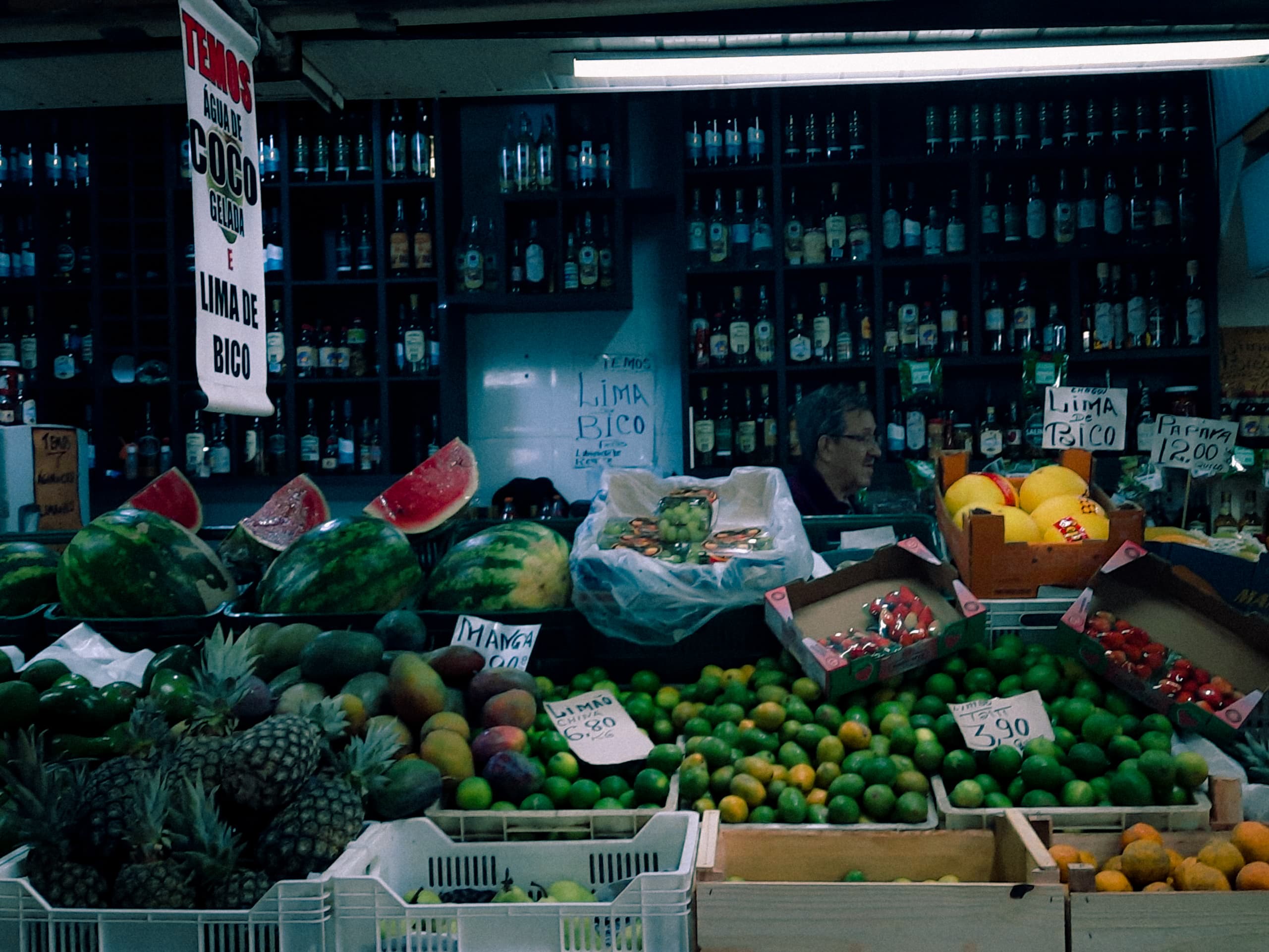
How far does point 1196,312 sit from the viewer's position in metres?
4.54

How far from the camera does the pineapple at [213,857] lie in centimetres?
131

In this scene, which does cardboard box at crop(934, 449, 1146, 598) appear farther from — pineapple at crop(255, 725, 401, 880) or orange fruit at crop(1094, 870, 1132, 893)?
pineapple at crop(255, 725, 401, 880)

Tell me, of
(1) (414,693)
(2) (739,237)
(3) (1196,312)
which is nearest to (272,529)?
(1) (414,693)

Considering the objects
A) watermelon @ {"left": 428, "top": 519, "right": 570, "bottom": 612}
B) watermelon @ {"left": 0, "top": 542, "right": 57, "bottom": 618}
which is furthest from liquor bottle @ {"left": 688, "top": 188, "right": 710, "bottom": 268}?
watermelon @ {"left": 0, "top": 542, "right": 57, "bottom": 618}

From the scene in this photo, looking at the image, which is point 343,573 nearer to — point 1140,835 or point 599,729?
point 599,729

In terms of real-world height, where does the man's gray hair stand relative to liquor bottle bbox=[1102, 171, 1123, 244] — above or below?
below

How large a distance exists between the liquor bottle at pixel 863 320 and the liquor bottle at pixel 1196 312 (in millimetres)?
1299

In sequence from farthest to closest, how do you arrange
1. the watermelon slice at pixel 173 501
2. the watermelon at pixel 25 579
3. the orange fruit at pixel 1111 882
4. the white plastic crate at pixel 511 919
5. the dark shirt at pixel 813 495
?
the dark shirt at pixel 813 495
the watermelon slice at pixel 173 501
the watermelon at pixel 25 579
the orange fruit at pixel 1111 882
the white plastic crate at pixel 511 919

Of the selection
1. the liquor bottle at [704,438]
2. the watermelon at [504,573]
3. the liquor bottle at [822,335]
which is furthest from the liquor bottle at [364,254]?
the watermelon at [504,573]

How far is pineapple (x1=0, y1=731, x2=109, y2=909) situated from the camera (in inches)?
51.9

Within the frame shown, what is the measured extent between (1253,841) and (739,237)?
3.68 meters

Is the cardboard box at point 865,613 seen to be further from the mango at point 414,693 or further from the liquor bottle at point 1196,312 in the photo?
the liquor bottle at point 1196,312

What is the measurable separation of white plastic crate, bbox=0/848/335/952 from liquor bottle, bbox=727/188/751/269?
3821 mm

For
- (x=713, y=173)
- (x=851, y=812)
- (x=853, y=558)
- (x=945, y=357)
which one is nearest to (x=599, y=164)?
(x=713, y=173)
